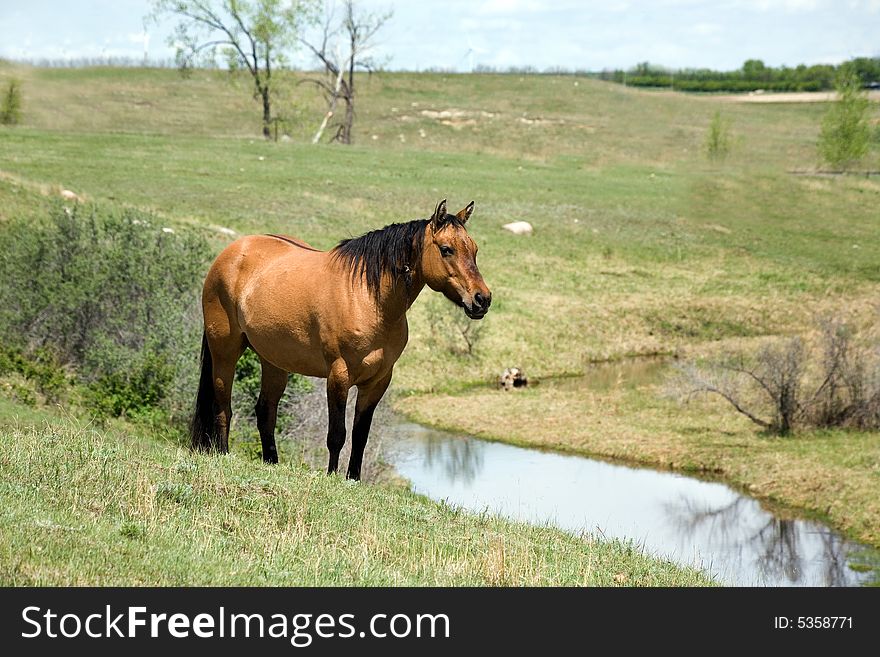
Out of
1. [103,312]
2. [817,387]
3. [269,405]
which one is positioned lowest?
[817,387]

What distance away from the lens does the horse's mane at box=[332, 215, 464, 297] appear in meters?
10.1

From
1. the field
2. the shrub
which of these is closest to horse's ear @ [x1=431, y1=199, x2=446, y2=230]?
the field

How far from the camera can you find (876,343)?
26031 millimetres

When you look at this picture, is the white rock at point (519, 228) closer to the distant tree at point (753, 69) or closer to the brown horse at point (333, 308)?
the brown horse at point (333, 308)

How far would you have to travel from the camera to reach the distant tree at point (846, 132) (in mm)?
66000

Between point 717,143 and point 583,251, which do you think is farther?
point 717,143

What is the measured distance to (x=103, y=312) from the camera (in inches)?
795

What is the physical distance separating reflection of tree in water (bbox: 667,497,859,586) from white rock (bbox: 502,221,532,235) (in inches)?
904

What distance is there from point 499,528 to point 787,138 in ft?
286

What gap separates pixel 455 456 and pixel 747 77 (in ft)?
415

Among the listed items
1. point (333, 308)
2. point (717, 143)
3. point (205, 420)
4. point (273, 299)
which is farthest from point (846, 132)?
point (333, 308)

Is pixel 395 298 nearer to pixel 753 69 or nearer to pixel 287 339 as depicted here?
pixel 287 339

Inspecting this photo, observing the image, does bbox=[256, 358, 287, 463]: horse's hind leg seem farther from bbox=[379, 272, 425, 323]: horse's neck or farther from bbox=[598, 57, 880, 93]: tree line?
bbox=[598, 57, 880, 93]: tree line

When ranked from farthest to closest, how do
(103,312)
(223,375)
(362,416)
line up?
1. (103,312)
2. (223,375)
3. (362,416)
